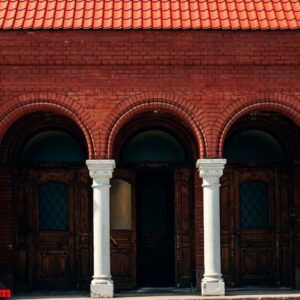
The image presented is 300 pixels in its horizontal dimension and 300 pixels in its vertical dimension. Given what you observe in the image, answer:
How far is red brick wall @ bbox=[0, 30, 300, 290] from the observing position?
15727 millimetres

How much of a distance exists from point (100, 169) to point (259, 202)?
368 cm

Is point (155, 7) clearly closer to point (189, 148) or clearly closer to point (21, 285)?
point (189, 148)

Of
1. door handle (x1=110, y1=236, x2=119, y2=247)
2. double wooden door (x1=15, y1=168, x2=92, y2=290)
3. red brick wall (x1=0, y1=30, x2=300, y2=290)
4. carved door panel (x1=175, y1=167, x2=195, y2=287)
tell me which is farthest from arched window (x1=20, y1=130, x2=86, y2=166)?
carved door panel (x1=175, y1=167, x2=195, y2=287)

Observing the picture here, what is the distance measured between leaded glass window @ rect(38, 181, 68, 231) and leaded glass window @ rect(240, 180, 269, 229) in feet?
11.5

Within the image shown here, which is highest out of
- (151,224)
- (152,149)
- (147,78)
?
(147,78)

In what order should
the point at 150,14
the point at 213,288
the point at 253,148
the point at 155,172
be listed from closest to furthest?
the point at 213,288 → the point at 150,14 → the point at 253,148 → the point at 155,172

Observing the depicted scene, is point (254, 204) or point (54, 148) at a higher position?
point (54, 148)

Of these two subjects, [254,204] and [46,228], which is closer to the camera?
[46,228]

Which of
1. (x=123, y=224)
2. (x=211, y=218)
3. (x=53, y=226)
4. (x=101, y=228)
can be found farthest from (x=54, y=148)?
(x=211, y=218)

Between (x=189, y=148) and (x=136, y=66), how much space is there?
244cm

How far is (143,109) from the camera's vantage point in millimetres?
15797

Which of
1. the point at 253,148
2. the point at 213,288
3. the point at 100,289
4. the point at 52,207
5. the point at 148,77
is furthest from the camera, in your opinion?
the point at 253,148

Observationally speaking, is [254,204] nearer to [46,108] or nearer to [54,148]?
[54,148]

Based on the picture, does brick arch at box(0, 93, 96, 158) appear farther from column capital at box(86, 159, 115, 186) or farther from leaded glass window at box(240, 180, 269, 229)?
leaded glass window at box(240, 180, 269, 229)
